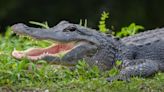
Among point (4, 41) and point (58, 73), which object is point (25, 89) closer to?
point (58, 73)

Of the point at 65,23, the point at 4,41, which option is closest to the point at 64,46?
the point at 65,23

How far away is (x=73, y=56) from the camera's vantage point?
7668mm

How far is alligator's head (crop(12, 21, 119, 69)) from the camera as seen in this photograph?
7.64 m

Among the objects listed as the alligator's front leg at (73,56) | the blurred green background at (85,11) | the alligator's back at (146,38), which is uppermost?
the blurred green background at (85,11)

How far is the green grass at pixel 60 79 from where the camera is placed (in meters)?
6.83

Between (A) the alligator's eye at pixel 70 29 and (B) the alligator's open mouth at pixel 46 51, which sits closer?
(B) the alligator's open mouth at pixel 46 51

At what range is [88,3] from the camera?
1555 cm

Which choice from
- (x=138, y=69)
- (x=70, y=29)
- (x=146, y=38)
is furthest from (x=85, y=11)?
(x=138, y=69)

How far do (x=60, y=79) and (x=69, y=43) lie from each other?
73 cm

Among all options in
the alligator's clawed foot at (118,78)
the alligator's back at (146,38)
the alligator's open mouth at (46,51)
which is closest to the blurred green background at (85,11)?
the alligator's back at (146,38)

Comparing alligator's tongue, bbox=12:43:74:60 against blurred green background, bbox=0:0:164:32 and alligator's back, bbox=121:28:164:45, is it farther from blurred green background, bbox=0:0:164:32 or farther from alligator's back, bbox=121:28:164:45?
blurred green background, bbox=0:0:164:32

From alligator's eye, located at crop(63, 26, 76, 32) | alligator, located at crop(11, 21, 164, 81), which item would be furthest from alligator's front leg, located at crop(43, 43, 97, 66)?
alligator's eye, located at crop(63, 26, 76, 32)

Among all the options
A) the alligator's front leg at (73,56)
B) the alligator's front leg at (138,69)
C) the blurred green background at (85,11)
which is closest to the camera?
the alligator's front leg at (138,69)

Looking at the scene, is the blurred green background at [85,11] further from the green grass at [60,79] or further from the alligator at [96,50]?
the green grass at [60,79]
